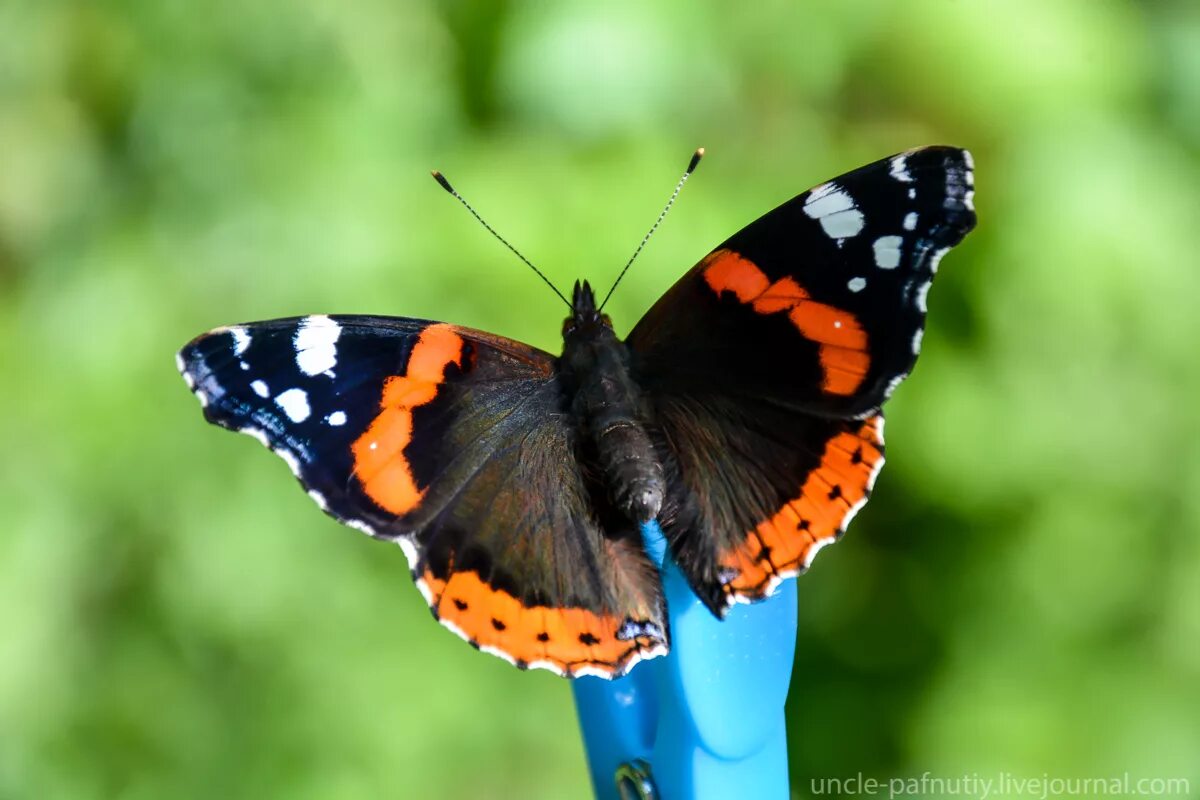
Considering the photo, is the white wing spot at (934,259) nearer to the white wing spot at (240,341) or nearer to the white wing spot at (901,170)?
the white wing spot at (901,170)

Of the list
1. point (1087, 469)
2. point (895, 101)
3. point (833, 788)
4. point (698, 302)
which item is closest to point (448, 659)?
point (833, 788)

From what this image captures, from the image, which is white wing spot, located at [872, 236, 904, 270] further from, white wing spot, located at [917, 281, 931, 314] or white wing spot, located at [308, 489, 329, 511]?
white wing spot, located at [308, 489, 329, 511]

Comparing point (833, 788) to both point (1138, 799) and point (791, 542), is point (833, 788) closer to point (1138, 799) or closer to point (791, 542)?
point (1138, 799)

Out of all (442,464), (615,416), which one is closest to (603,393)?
(615,416)

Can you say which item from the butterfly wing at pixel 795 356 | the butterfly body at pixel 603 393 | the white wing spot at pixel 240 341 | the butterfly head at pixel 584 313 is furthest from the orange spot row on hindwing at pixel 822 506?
the white wing spot at pixel 240 341

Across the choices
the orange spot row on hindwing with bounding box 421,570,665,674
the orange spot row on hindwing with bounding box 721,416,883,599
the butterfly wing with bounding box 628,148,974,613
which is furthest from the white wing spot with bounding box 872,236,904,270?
the orange spot row on hindwing with bounding box 421,570,665,674
